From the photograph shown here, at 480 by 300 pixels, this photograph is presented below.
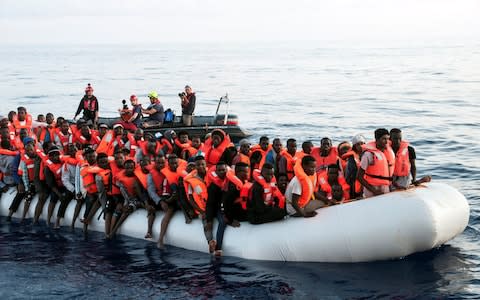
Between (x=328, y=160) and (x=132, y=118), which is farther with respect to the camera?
(x=132, y=118)

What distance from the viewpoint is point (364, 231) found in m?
9.34

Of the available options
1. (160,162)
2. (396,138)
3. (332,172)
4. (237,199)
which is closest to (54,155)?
(160,162)

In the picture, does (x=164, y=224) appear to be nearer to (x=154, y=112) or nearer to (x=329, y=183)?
(x=329, y=183)

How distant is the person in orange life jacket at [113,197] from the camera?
11.1m

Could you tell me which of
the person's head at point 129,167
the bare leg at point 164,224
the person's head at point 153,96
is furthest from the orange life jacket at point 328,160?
the person's head at point 153,96

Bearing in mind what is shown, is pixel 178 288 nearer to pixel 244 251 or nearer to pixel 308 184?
pixel 244 251

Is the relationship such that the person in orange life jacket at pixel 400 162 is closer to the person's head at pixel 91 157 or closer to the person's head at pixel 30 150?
the person's head at pixel 91 157

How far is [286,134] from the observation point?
89.6ft

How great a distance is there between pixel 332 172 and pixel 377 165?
0.69 m

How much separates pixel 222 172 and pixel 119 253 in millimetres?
2403

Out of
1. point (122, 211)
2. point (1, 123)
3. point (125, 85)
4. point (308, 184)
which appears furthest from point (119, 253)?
point (125, 85)

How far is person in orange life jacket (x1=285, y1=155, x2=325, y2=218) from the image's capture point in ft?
30.8

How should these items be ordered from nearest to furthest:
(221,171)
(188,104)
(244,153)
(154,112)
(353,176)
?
(221,171) → (353,176) → (244,153) → (154,112) → (188,104)

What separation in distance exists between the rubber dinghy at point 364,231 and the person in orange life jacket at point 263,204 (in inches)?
6.2
